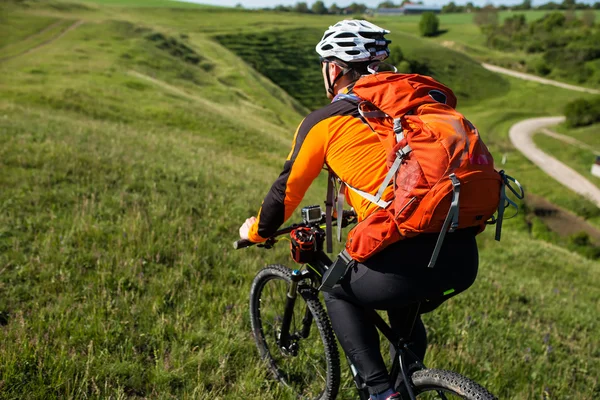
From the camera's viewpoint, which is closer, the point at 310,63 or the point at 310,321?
the point at 310,321

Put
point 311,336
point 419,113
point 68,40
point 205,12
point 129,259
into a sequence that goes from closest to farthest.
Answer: point 419,113, point 311,336, point 129,259, point 68,40, point 205,12

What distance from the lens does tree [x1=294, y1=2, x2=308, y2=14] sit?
189250mm

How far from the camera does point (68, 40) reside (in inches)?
1893

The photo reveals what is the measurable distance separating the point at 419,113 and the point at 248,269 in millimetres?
3660

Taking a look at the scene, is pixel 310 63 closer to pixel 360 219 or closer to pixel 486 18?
pixel 360 219

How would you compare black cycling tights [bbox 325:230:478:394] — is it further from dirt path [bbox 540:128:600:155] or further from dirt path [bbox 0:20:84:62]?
dirt path [bbox 540:128:600:155]

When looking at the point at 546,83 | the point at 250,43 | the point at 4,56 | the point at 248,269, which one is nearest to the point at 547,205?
the point at 248,269

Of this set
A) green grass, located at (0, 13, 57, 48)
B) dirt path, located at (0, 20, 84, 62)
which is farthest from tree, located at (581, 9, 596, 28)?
green grass, located at (0, 13, 57, 48)

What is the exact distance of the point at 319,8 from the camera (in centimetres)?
19512

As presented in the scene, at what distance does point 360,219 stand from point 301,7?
20495cm

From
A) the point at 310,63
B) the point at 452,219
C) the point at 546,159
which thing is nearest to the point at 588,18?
the point at 310,63

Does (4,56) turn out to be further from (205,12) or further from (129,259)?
(205,12)

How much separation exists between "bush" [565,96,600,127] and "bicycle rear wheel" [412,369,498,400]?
8120 centimetres

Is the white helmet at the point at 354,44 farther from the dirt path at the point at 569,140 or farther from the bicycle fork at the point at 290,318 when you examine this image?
the dirt path at the point at 569,140
